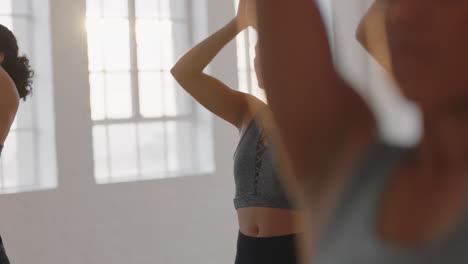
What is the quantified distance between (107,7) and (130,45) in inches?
14.1

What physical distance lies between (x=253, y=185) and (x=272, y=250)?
0.22 meters

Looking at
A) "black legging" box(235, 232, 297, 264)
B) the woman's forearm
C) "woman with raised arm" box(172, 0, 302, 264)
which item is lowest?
"black legging" box(235, 232, 297, 264)

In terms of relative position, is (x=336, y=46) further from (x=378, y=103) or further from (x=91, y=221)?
(x=91, y=221)

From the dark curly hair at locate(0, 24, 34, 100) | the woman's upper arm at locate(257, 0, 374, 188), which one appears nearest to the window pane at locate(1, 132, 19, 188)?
the dark curly hair at locate(0, 24, 34, 100)

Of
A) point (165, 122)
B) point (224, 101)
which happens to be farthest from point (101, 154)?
point (224, 101)

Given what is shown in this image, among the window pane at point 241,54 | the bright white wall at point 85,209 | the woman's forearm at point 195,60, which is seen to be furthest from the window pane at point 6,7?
the woman's forearm at point 195,60

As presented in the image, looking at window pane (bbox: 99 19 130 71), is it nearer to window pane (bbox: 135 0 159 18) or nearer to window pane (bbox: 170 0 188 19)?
window pane (bbox: 135 0 159 18)

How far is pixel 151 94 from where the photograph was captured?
6.57m

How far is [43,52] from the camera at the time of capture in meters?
5.82

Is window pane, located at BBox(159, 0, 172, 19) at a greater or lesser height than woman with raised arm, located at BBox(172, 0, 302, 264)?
greater

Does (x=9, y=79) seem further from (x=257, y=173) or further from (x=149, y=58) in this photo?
(x=149, y=58)

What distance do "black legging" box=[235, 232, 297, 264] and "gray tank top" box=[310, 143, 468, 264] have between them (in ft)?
6.84

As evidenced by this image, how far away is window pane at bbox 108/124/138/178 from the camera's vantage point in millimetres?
6379

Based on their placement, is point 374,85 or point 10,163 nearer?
point 374,85
